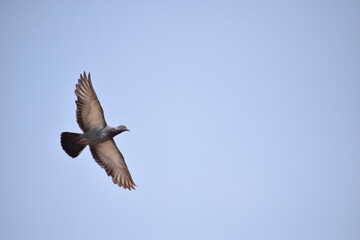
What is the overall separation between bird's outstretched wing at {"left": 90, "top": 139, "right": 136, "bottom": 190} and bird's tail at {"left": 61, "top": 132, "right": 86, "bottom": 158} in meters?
1.50

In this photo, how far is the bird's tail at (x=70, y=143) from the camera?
74.2ft

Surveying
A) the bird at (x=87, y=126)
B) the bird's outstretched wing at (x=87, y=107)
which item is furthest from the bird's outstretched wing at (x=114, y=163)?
the bird's outstretched wing at (x=87, y=107)

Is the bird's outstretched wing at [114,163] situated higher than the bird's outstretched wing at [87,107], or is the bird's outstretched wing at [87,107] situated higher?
the bird's outstretched wing at [87,107]

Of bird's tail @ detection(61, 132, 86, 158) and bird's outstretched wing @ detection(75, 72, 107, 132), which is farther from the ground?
bird's outstretched wing @ detection(75, 72, 107, 132)

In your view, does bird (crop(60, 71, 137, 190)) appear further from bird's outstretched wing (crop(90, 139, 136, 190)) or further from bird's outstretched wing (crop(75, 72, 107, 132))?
bird's outstretched wing (crop(90, 139, 136, 190))

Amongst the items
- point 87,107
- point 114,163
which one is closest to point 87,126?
point 87,107

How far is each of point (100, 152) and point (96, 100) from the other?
9.35 ft

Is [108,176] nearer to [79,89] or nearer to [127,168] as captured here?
[127,168]

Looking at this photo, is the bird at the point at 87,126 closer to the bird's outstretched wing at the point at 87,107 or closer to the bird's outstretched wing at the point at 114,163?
the bird's outstretched wing at the point at 87,107

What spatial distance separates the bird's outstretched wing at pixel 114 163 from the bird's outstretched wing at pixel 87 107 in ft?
4.64

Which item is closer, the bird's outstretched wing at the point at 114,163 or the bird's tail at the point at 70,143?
the bird's tail at the point at 70,143

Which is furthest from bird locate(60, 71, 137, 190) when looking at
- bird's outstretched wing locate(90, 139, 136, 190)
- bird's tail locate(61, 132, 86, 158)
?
bird's outstretched wing locate(90, 139, 136, 190)

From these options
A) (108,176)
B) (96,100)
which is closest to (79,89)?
(96,100)

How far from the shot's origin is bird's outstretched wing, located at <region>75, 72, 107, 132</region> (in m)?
22.8
